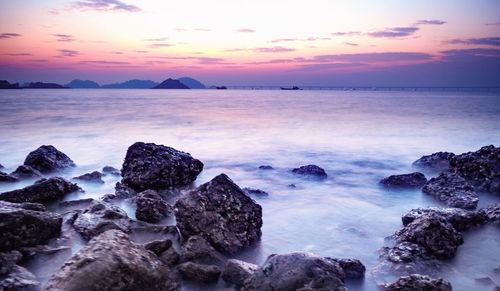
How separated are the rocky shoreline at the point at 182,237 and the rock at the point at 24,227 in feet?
0.04

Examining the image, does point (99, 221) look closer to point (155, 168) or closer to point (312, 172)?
point (155, 168)

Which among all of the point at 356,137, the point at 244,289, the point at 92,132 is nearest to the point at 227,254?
the point at 244,289

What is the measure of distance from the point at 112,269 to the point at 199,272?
3.43 ft

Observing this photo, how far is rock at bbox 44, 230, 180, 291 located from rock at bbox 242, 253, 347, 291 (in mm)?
893

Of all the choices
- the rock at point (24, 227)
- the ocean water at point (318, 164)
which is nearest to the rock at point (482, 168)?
the ocean water at point (318, 164)

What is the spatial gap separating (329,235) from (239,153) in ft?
26.8

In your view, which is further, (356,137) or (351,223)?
(356,137)

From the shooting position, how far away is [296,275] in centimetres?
353

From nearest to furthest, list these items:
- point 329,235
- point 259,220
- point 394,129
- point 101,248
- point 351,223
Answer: point 101,248
point 259,220
point 329,235
point 351,223
point 394,129

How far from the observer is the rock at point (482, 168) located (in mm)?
7809

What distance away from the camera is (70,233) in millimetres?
4965

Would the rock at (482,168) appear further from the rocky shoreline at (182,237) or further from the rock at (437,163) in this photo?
the rock at (437,163)

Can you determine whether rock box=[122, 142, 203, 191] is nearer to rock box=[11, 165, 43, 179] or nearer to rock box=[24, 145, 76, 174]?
rock box=[11, 165, 43, 179]

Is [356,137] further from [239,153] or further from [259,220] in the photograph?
→ [259,220]
